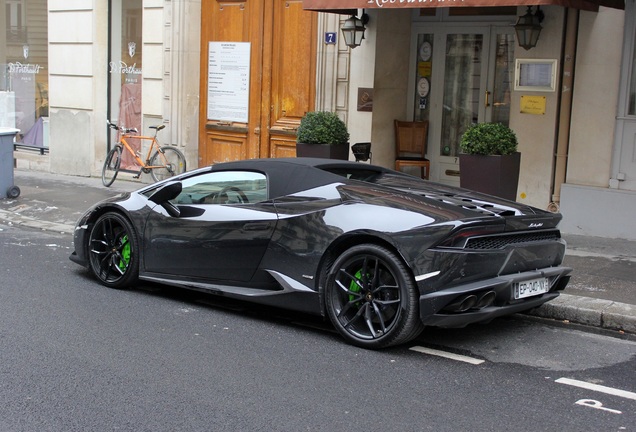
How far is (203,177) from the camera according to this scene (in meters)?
7.70

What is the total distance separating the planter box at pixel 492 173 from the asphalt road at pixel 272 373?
2.95 m

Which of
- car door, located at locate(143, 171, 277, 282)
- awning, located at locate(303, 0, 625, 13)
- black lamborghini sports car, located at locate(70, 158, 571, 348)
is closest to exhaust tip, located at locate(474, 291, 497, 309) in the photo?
black lamborghini sports car, located at locate(70, 158, 571, 348)

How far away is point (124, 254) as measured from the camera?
26.7 feet

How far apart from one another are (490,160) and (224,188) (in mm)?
3766

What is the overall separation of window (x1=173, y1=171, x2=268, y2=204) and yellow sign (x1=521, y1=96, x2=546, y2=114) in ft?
17.1

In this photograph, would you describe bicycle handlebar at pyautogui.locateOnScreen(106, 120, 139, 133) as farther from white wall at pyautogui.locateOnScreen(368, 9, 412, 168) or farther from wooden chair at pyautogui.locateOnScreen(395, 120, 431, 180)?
wooden chair at pyautogui.locateOnScreen(395, 120, 431, 180)

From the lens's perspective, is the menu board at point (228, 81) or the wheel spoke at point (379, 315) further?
the menu board at point (228, 81)

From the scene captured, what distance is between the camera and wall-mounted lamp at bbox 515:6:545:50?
428 inches

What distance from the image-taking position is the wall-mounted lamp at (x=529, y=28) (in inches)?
428

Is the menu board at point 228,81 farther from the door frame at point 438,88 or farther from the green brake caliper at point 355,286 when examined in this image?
the green brake caliper at point 355,286

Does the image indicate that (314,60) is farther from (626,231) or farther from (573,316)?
(573,316)

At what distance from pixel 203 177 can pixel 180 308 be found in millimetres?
1159

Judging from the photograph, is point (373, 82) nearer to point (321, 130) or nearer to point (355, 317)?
point (321, 130)

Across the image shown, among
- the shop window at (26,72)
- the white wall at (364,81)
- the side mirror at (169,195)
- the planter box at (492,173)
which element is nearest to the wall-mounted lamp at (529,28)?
the planter box at (492,173)
